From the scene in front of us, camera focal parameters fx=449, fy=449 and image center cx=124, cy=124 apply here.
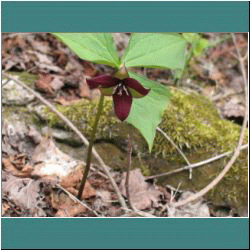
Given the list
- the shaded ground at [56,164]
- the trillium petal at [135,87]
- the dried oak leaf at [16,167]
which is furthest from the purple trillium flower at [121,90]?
the dried oak leaf at [16,167]

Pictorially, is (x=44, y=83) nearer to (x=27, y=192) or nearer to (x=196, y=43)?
(x=27, y=192)

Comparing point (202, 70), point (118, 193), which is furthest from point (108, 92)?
point (202, 70)

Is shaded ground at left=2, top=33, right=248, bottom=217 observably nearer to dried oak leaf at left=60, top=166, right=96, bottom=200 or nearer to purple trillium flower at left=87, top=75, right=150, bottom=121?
dried oak leaf at left=60, top=166, right=96, bottom=200

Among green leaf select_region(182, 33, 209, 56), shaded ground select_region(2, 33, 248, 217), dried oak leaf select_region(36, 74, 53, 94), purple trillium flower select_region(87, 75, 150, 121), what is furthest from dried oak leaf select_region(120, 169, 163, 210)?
green leaf select_region(182, 33, 209, 56)

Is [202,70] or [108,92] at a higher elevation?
[202,70]

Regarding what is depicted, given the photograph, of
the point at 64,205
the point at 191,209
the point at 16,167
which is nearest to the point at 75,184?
the point at 64,205

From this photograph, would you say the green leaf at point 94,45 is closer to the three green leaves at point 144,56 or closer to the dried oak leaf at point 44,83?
the three green leaves at point 144,56

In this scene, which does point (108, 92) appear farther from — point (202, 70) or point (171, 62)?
point (202, 70)

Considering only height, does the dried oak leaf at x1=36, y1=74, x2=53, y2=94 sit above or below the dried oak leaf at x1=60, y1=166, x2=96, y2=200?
above
